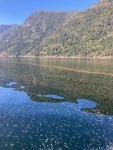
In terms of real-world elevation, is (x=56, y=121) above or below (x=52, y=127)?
above

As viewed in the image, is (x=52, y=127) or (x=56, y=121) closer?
(x=52, y=127)

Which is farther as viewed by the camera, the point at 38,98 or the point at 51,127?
the point at 38,98

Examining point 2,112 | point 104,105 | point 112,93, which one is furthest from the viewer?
point 112,93

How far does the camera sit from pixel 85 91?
2894 inches

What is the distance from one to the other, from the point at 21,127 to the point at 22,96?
2650 cm

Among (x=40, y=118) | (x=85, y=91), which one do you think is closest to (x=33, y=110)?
(x=40, y=118)

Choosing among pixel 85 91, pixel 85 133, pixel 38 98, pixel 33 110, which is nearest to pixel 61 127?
pixel 85 133

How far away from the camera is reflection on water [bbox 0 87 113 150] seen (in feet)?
111

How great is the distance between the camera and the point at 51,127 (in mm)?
40562

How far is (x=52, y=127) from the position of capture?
4059cm

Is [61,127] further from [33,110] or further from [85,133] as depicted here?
→ [33,110]

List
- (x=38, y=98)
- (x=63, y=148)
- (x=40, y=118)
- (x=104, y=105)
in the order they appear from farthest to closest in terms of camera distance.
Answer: (x=38, y=98)
(x=104, y=105)
(x=40, y=118)
(x=63, y=148)

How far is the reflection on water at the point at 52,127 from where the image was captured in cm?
3388

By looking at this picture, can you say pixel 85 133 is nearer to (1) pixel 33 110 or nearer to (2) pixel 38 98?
(1) pixel 33 110
